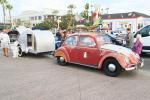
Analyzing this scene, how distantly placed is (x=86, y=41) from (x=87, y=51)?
0.49 meters

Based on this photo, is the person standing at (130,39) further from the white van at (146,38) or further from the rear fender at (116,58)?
the rear fender at (116,58)

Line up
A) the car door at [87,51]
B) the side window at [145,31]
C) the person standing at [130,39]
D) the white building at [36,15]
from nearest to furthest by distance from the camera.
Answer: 1. the car door at [87,51]
2. the person standing at [130,39]
3. the side window at [145,31]
4. the white building at [36,15]

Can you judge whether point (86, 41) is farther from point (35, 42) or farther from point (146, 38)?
point (146, 38)

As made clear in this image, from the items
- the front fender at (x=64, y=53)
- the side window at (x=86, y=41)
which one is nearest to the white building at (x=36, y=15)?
the front fender at (x=64, y=53)

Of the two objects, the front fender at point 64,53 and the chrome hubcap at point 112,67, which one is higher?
the front fender at point 64,53

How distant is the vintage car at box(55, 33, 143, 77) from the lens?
8.19 meters

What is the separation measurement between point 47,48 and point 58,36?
3.61 metres

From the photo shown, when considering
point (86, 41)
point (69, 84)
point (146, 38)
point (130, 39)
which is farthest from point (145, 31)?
point (69, 84)

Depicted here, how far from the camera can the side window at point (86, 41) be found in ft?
29.9

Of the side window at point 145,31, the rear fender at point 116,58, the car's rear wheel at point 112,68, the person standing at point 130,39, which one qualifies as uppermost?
the side window at point 145,31

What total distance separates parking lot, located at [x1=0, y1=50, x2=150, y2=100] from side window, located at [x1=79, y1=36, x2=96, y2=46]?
1117 mm

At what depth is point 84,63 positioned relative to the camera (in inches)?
368

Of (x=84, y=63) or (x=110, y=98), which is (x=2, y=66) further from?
(x=110, y=98)

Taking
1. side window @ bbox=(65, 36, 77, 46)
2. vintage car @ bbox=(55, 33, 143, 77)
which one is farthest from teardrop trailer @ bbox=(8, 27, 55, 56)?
side window @ bbox=(65, 36, 77, 46)
